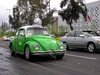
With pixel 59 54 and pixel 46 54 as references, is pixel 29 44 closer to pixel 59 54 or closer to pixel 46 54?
pixel 46 54

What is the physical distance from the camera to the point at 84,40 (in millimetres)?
13180

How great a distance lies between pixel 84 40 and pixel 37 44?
5.23 metres

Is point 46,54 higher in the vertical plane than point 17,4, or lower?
lower

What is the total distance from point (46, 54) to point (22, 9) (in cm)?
3324

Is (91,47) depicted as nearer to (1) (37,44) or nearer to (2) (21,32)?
(2) (21,32)

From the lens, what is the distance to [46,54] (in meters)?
8.79

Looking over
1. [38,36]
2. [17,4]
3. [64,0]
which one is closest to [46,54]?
[38,36]

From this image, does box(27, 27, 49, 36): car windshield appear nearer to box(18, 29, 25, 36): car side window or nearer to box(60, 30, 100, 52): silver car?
box(18, 29, 25, 36): car side window

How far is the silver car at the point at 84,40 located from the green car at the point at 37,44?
3.60 m

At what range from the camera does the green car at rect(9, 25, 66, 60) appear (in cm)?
880

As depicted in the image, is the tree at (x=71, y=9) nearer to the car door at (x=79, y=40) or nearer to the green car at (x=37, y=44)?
the car door at (x=79, y=40)

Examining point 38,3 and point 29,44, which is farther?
point 38,3

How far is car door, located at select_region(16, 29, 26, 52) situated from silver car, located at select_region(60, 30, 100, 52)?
4529mm

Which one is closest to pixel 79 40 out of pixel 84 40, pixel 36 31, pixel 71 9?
pixel 84 40
